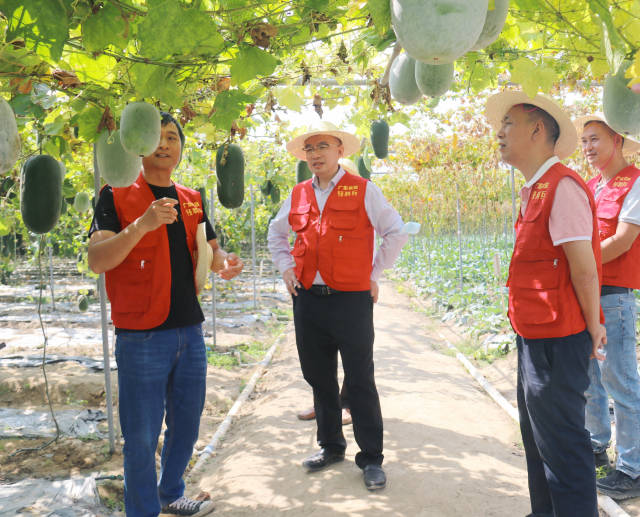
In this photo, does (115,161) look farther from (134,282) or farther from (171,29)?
(171,29)

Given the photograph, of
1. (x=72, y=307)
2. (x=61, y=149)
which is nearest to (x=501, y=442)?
(x=61, y=149)

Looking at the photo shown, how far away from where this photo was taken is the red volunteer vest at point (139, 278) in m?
2.13

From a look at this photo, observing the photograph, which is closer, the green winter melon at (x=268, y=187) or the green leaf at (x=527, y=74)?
the green leaf at (x=527, y=74)

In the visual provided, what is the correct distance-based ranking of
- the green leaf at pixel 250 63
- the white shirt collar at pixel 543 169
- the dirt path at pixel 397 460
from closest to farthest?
the green leaf at pixel 250 63
the white shirt collar at pixel 543 169
the dirt path at pixel 397 460

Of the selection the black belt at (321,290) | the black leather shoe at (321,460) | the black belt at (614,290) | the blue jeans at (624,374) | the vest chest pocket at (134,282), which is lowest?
the black leather shoe at (321,460)

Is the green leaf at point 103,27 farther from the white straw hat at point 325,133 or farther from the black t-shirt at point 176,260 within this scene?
the white straw hat at point 325,133

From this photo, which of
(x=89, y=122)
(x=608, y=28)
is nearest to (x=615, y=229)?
(x=608, y=28)

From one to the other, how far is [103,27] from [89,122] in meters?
0.57

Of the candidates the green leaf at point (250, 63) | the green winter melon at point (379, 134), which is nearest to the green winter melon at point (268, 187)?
the green winter melon at point (379, 134)

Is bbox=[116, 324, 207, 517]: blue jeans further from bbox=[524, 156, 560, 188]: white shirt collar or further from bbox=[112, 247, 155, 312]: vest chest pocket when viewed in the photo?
bbox=[524, 156, 560, 188]: white shirt collar

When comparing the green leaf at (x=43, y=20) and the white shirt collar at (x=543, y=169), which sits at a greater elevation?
the green leaf at (x=43, y=20)

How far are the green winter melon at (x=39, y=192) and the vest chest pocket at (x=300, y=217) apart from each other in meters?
1.14

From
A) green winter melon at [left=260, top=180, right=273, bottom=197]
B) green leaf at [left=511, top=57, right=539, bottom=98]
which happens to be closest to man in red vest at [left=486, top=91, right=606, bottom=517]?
green leaf at [left=511, top=57, right=539, bottom=98]

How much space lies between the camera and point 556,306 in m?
1.83
